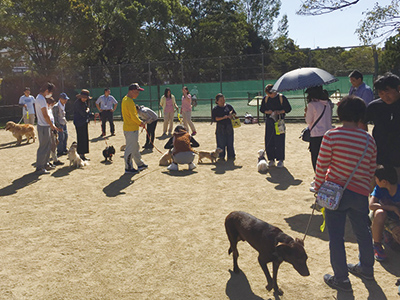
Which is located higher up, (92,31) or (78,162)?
(92,31)

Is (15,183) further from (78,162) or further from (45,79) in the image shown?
(45,79)

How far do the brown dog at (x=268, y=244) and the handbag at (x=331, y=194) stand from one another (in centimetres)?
40

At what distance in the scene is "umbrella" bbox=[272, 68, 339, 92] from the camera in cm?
654

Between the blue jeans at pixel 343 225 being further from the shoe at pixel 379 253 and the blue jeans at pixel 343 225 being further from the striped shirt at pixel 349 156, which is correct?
the shoe at pixel 379 253

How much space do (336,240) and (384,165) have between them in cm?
134

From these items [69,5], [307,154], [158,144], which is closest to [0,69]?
[69,5]

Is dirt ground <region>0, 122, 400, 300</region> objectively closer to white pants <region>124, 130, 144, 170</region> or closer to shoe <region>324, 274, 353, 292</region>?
shoe <region>324, 274, 353, 292</region>

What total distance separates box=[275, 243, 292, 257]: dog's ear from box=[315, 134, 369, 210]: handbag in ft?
1.63

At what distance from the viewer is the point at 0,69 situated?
2748 cm

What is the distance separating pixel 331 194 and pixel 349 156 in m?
0.36

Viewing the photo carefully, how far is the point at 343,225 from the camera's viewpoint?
360 cm

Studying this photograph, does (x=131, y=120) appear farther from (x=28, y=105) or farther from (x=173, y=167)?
(x=28, y=105)

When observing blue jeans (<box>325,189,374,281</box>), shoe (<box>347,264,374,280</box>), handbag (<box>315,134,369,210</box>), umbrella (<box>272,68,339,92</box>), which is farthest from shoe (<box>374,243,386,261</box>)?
umbrella (<box>272,68,339,92</box>)

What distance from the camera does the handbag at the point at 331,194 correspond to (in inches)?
136
